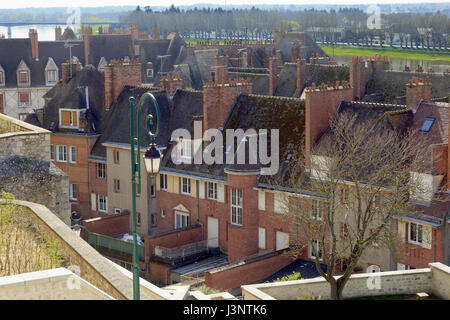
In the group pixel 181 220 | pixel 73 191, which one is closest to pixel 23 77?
pixel 73 191

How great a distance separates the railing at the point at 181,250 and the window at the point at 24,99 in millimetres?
41152

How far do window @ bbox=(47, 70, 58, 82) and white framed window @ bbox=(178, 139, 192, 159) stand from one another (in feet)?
127

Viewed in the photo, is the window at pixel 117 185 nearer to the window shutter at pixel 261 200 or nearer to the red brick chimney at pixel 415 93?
the window shutter at pixel 261 200

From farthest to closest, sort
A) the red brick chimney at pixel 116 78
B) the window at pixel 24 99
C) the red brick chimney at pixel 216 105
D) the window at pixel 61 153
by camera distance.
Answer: the window at pixel 24 99 < the window at pixel 61 153 < the red brick chimney at pixel 116 78 < the red brick chimney at pixel 216 105

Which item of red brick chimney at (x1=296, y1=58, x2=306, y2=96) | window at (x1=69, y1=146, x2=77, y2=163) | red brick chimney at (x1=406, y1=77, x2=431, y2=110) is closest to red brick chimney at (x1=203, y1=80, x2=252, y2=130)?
red brick chimney at (x1=406, y1=77, x2=431, y2=110)

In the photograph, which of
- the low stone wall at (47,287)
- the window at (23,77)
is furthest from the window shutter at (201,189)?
the window at (23,77)

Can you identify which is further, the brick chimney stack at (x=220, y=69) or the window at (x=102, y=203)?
the brick chimney stack at (x=220, y=69)

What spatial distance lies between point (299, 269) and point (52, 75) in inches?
1964

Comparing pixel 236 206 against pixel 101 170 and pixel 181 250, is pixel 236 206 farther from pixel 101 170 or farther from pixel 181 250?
pixel 101 170

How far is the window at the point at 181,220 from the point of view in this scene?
150 ft

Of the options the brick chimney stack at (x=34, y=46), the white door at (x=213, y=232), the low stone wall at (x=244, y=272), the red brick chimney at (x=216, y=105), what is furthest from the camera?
the brick chimney stack at (x=34, y=46)

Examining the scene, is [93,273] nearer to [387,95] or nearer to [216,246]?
[216,246]

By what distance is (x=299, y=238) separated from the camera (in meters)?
38.1
